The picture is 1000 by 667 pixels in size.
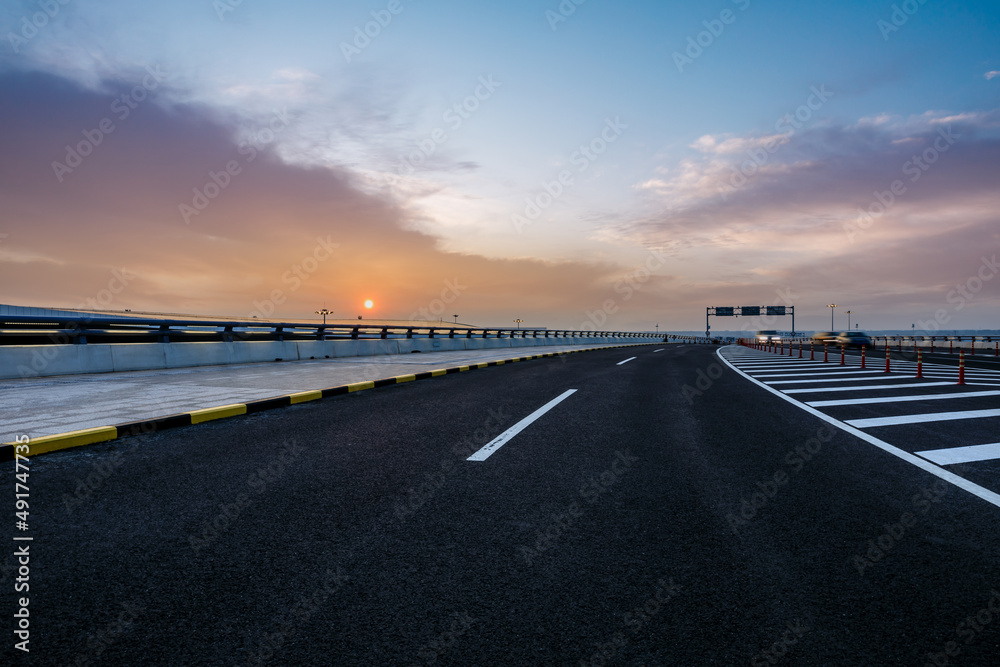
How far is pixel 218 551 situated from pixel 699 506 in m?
3.33

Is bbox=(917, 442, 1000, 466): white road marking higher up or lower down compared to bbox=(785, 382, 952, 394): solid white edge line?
higher up

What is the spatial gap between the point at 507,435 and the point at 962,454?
492cm

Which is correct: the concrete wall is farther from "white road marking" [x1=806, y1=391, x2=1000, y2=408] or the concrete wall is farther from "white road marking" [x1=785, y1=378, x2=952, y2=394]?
"white road marking" [x1=806, y1=391, x2=1000, y2=408]

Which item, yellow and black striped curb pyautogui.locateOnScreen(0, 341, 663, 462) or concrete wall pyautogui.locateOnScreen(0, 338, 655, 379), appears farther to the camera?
concrete wall pyautogui.locateOnScreen(0, 338, 655, 379)

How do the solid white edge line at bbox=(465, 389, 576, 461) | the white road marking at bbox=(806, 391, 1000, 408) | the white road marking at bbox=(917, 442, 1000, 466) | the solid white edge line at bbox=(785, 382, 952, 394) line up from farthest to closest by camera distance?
the solid white edge line at bbox=(785, 382, 952, 394)
the white road marking at bbox=(806, 391, 1000, 408)
the solid white edge line at bbox=(465, 389, 576, 461)
the white road marking at bbox=(917, 442, 1000, 466)

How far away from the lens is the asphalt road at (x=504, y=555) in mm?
2523

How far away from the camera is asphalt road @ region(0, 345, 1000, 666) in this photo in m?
2.52

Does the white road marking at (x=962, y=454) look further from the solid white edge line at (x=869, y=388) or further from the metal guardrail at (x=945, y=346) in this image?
the metal guardrail at (x=945, y=346)

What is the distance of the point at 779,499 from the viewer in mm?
4629

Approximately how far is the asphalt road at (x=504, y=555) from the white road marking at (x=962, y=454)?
0.31 meters

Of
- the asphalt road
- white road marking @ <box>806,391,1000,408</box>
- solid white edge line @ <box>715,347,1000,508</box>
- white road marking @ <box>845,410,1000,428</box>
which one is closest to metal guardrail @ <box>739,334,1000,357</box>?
white road marking @ <box>806,391,1000,408</box>

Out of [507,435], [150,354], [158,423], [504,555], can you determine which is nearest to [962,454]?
[507,435]

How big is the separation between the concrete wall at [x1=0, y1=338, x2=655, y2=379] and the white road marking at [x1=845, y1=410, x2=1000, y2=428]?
1587cm

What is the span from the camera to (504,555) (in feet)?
11.4
